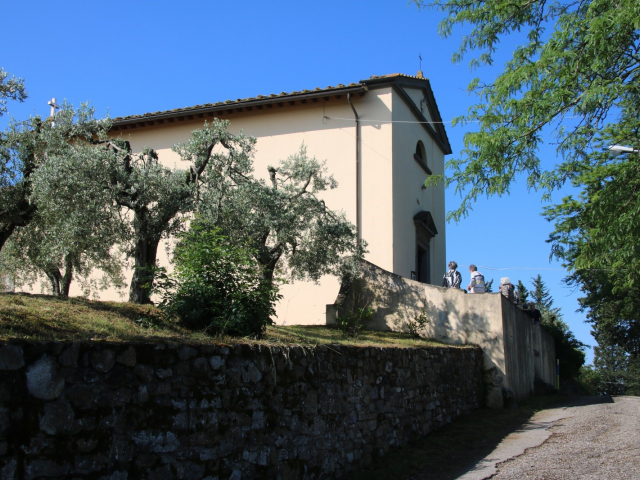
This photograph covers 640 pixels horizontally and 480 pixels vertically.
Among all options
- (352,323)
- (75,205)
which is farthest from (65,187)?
(352,323)

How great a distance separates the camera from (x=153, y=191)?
8461mm

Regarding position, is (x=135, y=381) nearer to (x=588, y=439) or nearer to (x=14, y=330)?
(x=14, y=330)

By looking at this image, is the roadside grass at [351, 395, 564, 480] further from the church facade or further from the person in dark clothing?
the person in dark clothing

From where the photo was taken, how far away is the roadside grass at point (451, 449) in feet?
20.8

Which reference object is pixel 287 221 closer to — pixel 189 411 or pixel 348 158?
pixel 189 411

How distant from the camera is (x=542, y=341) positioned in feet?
59.5

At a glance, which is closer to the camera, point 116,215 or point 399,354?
point 399,354

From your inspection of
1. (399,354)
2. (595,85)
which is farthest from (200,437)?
(595,85)

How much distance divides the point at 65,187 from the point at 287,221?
11.9 feet

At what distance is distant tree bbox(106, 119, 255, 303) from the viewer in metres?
8.38

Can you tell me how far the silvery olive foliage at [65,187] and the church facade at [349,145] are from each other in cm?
644

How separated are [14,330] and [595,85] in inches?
298

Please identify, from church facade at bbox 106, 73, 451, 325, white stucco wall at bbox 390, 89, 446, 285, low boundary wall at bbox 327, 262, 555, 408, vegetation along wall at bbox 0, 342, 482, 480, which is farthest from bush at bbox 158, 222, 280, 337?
white stucco wall at bbox 390, 89, 446, 285

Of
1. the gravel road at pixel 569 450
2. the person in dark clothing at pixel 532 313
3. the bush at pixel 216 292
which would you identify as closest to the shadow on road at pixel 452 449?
the gravel road at pixel 569 450
